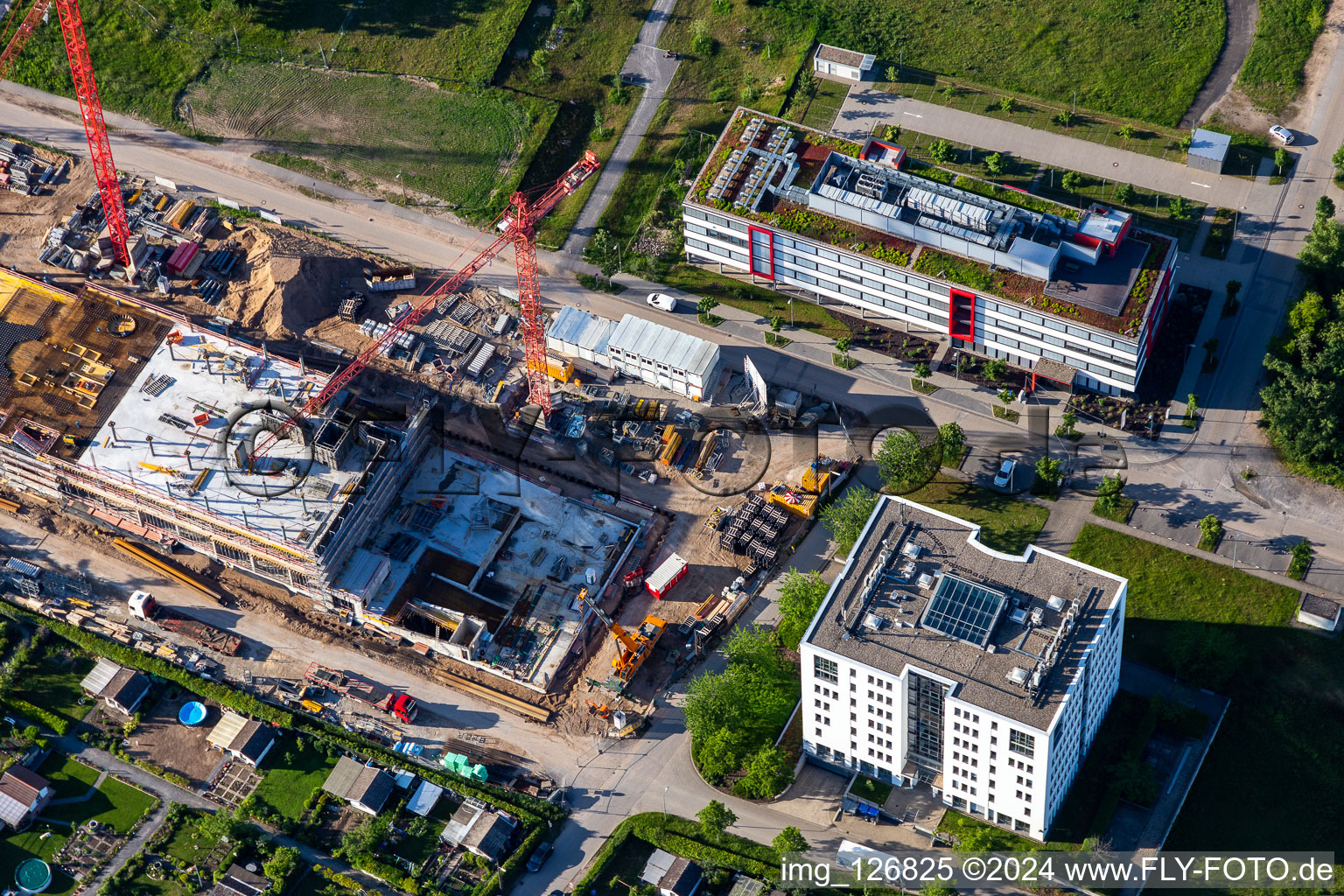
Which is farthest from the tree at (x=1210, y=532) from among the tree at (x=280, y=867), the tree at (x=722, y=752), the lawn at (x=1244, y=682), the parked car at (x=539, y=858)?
the tree at (x=280, y=867)

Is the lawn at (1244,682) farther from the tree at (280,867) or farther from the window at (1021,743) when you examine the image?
the tree at (280,867)

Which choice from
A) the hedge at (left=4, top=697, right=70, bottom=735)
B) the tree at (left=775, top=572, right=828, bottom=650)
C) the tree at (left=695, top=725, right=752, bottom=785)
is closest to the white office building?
the tree at (left=695, top=725, right=752, bottom=785)

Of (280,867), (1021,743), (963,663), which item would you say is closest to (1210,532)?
(963,663)

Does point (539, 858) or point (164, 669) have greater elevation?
point (539, 858)

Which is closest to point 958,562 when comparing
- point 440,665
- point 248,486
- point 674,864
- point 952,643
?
point 952,643

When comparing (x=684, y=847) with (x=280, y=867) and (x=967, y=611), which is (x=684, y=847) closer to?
(x=967, y=611)
